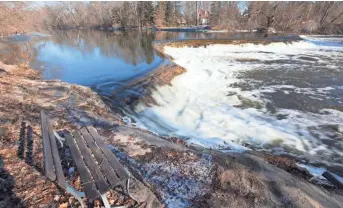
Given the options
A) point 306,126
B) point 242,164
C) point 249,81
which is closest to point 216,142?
point 242,164

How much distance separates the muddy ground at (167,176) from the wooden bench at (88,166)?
0.39 metres

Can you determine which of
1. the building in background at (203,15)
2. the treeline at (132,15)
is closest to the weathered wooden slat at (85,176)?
the treeline at (132,15)

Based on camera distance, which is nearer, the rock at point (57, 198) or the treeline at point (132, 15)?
the rock at point (57, 198)

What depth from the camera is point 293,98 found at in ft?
33.1

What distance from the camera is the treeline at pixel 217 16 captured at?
3316cm

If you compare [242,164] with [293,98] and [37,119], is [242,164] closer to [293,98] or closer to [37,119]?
[37,119]

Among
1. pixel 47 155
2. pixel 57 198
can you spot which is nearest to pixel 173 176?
pixel 57 198

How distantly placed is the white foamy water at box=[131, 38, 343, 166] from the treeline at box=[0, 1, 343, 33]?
2235cm

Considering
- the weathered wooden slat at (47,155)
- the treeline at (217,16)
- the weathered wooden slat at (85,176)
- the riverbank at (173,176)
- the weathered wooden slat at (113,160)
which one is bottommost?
the riverbank at (173,176)

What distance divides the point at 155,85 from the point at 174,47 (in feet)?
41.2

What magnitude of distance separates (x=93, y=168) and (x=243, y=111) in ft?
23.0

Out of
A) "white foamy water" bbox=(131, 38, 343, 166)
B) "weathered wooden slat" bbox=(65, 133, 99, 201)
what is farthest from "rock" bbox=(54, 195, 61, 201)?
"white foamy water" bbox=(131, 38, 343, 166)

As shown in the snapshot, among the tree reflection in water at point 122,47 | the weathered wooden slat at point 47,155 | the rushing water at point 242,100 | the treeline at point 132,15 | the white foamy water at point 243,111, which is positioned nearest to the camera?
the weathered wooden slat at point 47,155

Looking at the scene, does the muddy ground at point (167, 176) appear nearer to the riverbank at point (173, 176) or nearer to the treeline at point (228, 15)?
the riverbank at point (173, 176)
